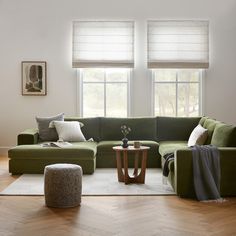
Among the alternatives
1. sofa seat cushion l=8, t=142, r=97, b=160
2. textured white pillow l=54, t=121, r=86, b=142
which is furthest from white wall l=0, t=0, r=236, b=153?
sofa seat cushion l=8, t=142, r=97, b=160

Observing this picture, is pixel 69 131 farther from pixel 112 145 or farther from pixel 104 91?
pixel 104 91

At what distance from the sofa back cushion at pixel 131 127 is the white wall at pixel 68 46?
758mm

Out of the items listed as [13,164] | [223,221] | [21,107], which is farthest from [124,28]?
[223,221]

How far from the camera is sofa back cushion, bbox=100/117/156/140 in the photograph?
834 cm

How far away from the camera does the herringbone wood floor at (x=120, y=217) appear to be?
163 inches

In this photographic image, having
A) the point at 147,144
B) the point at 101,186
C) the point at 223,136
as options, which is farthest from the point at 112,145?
the point at 223,136

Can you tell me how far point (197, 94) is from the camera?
920 cm

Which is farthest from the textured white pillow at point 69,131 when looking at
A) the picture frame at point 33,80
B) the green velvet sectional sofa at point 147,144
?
the picture frame at point 33,80

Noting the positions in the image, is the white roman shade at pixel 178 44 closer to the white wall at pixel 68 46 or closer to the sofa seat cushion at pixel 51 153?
the white wall at pixel 68 46

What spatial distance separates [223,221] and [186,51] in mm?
5077

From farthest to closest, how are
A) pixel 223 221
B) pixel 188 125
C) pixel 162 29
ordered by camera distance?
pixel 162 29 → pixel 188 125 → pixel 223 221

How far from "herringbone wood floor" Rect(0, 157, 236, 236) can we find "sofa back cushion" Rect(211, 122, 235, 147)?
81cm

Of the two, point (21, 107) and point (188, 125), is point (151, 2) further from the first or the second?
point (21, 107)

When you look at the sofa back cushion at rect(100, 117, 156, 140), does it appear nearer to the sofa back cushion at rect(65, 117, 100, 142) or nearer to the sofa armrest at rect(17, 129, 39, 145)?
the sofa back cushion at rect(65, 117, 100, 142)
